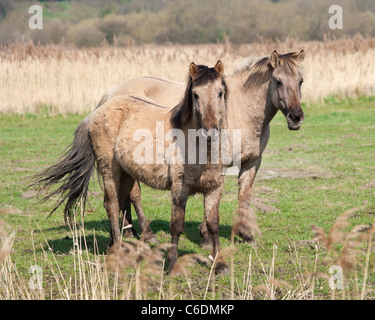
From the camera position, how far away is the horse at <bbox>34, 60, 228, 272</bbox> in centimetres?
456

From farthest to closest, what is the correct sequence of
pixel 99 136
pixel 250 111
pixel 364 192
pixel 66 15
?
pixel 66 15 < pixel 364 192 < pixel 250 111 < pixel 99 136

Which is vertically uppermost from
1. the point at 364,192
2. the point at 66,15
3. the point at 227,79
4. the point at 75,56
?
the point at 66,15

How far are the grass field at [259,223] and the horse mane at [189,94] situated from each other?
51.5 inches

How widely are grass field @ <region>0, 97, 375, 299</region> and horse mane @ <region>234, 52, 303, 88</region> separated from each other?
1763 millimetres

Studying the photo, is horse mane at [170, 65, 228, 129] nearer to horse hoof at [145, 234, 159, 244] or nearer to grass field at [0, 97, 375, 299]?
grass field at [0, 97, 375, 299]

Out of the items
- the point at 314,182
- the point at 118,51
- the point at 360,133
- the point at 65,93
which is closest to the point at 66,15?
the point at 118,51

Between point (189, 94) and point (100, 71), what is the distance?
1143 centimetres

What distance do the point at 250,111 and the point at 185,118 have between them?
53.1 inches

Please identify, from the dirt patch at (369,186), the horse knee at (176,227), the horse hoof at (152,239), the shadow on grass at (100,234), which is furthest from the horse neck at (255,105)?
the dirt patch at (369,186)

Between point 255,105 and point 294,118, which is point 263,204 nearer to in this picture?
point 255,105

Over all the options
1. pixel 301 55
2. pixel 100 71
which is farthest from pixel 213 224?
pixel 100 71

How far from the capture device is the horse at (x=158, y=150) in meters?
4.56

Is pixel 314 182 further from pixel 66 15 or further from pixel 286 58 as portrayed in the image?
pixel 66 15
